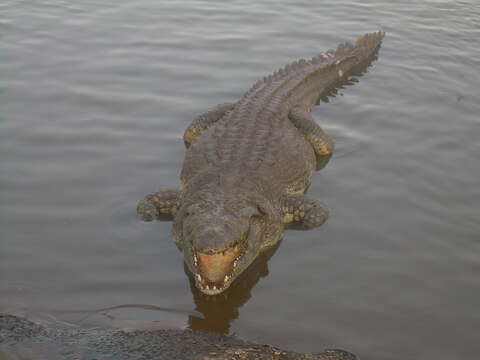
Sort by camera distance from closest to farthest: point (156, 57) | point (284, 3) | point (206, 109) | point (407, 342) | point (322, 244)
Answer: point (407, 342), point (322, 244), point (206, 109), point (156, 57), point (284, 3)

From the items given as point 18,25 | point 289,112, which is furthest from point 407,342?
point 18,25

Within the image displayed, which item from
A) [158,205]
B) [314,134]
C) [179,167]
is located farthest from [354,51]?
[158,205]

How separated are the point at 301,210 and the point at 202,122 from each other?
2.05 m

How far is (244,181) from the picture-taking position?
5.66 m

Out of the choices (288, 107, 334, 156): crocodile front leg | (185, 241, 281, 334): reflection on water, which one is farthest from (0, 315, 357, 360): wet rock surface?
(288, 107, 334, 156): crocodile front leg

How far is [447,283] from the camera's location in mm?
5109

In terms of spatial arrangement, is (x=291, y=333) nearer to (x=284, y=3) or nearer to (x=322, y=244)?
(x=322, y=244)

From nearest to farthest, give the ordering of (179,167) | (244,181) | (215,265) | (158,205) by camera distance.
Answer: (215,265) → (244,181) → (158,205) → (179,167)

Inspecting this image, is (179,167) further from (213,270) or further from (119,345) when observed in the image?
(119,345)

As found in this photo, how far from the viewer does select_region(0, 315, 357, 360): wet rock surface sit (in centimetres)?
371

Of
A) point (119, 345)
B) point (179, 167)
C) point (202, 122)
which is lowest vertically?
point (119, 345)

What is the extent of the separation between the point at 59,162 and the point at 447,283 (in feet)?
13.8

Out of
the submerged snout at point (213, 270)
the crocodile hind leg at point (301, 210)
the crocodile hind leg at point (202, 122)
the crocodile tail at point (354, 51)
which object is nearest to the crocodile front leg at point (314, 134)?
the crocodile hind leg at point (202, 122)

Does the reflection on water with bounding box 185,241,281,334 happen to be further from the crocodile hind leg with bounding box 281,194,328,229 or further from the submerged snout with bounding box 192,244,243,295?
the crocodile hind leg with bounding box 281,194,328,229
